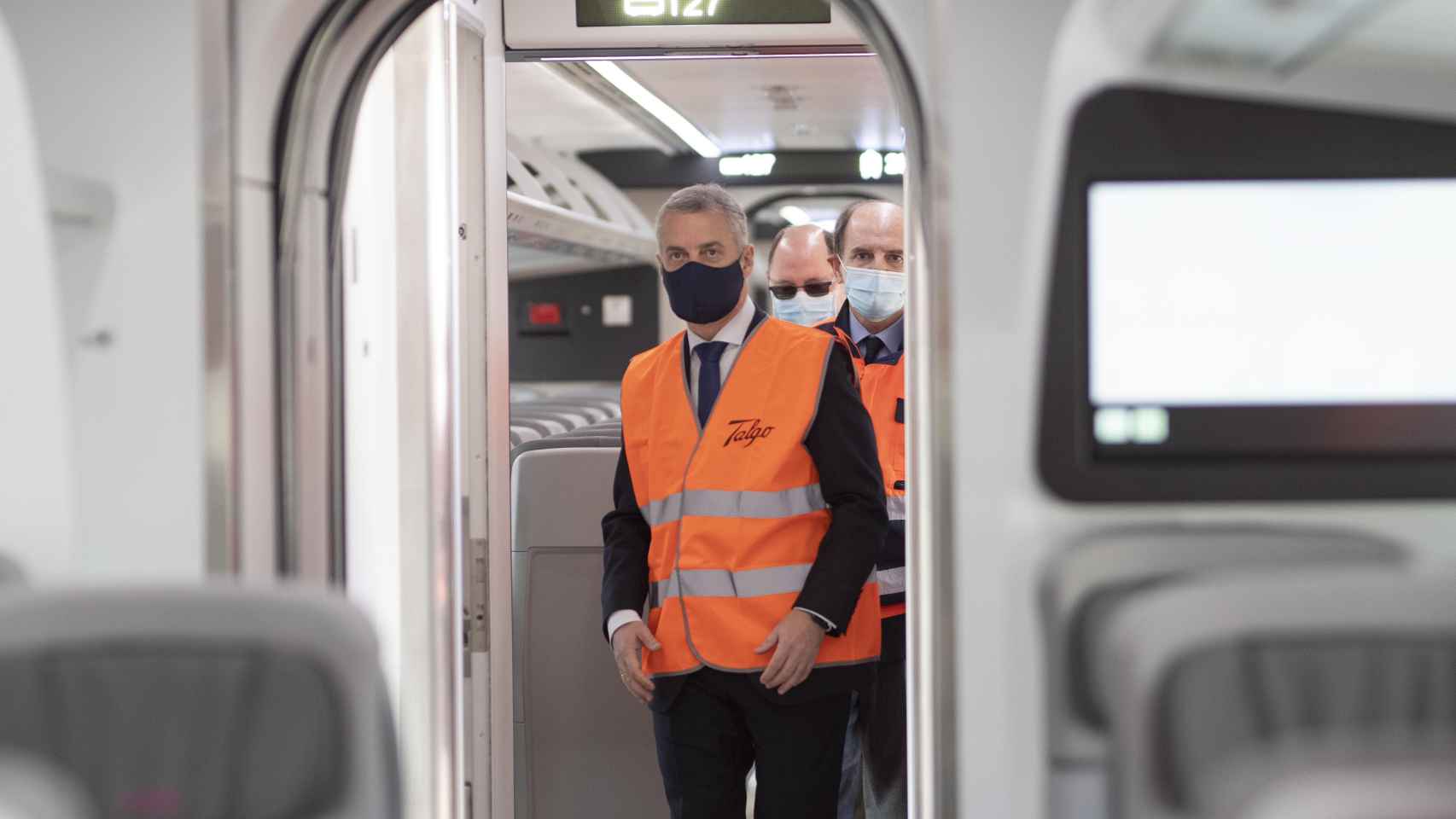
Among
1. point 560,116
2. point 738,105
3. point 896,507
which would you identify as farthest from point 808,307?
point 560,116

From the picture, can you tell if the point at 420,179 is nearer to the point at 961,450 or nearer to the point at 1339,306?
the point at 961,450

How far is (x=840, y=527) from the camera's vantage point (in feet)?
8.07

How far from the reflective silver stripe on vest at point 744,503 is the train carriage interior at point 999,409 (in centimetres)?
55

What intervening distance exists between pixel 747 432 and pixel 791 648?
43 centimetres

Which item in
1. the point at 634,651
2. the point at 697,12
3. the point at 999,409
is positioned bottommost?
the point at 634,651

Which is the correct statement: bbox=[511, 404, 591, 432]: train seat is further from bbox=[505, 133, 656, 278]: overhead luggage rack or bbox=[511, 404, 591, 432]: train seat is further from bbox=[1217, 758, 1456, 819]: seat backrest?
bbox=[1217, 758, 1456, 819]: seat backrest

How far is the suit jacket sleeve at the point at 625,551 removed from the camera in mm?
2623

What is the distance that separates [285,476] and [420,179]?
0.80 m

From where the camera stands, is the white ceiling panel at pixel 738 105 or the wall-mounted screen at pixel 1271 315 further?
the white ceiling panel at pixel 738 105

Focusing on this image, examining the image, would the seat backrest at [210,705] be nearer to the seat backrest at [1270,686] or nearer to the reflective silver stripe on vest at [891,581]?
the seat backrest at [1270,686]

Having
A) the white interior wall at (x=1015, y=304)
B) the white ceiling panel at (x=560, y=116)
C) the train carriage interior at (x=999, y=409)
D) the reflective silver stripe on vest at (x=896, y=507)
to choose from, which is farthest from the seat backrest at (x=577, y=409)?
the white interior wall at (x=1015, y=304)

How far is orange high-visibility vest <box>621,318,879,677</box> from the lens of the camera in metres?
2.48

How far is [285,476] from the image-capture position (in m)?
1.91

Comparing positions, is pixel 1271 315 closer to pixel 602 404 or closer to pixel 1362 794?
pixel 1362 794
